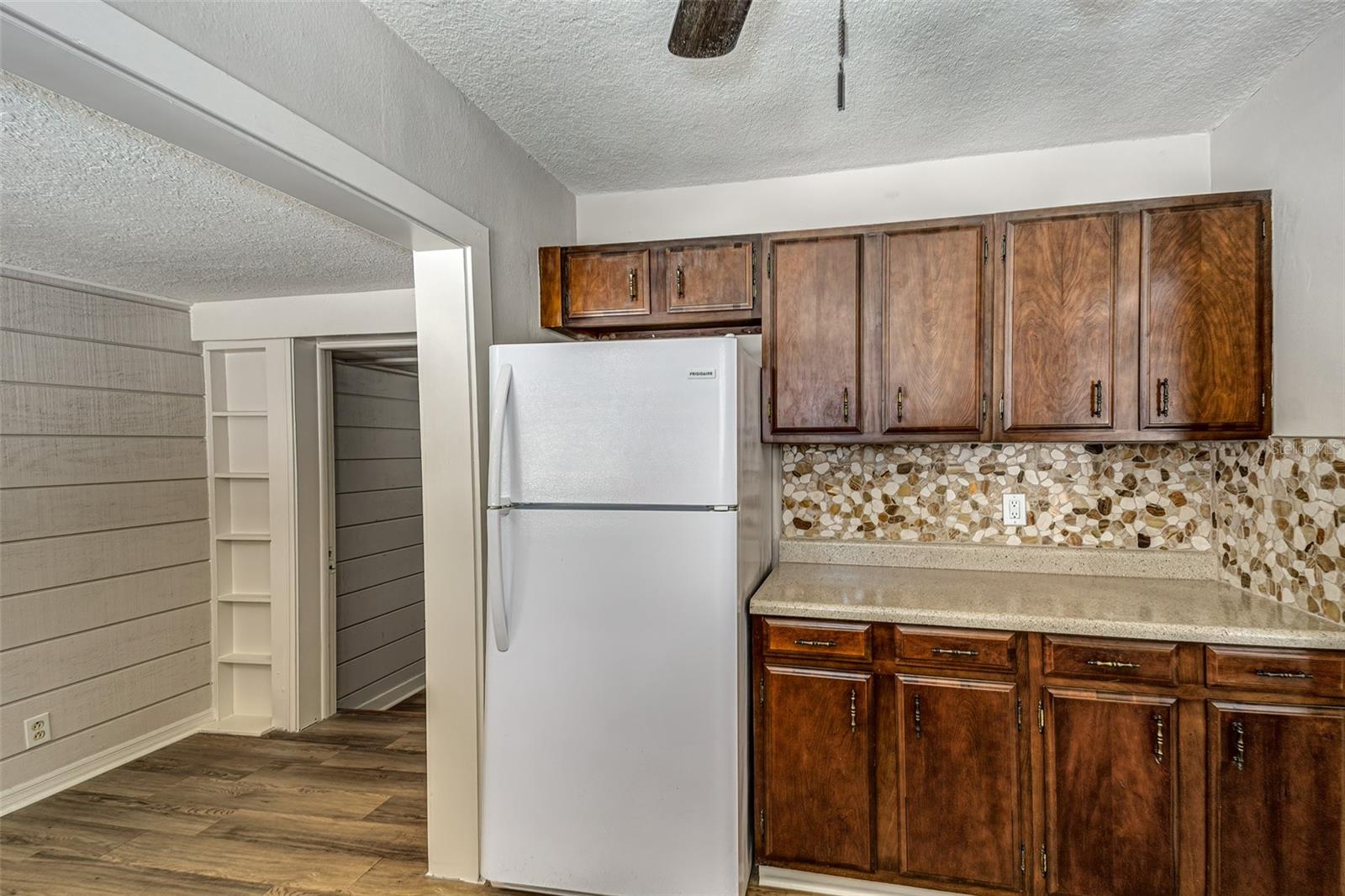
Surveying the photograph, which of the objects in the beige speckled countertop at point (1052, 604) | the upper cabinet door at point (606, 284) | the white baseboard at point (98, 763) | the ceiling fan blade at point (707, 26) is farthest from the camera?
the white baseboard at point (98, 763)

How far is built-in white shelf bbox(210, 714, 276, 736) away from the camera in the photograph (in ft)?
12.5

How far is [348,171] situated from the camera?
5.76 ft

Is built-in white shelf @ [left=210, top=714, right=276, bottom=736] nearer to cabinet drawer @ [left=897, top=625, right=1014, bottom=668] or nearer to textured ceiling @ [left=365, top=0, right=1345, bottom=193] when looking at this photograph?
textured ceiling @ [left=365, top=0, right=1345, bottom=193]

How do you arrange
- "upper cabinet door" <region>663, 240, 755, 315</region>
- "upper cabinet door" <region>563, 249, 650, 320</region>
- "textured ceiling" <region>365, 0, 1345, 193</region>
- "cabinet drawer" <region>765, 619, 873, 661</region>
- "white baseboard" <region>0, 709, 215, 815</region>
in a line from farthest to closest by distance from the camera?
"white baseboard" <region>0, 709, 215, 815</region> → "upper cabinet door" <region>563, 249, 650, 320</region> → "upper cabinet door" <region>663, 240, 755, 315</region> → "cabinet drawer" <region>765, 619, 873, 661</region> → "textured ceiling" <region>365, 0, 1345, 193</region>

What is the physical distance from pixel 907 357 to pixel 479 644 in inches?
67.6

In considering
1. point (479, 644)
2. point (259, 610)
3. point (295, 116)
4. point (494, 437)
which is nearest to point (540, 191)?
point (494, 437)

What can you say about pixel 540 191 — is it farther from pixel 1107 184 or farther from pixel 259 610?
pixel 259 610

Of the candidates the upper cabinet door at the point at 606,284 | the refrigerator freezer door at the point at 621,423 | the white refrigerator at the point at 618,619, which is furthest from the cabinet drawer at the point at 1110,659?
the upper cabinet door at the point at 606,284

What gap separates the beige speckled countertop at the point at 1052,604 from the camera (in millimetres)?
1989

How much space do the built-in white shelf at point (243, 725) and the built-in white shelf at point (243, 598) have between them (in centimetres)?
61

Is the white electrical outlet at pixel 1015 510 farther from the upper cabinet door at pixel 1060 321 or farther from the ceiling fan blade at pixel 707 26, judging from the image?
the ceiling fan blade at pixel 707 26

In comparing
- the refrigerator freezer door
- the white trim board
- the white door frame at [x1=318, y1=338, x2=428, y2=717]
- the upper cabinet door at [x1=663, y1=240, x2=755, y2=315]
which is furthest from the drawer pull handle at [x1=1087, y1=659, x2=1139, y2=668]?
the white door frame at [x1=318, y1=338, x2=428, y2=717]

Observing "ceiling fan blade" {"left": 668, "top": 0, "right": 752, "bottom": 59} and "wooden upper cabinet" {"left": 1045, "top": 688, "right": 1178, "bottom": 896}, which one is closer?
"ceiling fan blade" {"left": 668, "top": 0, "right": 752, "bottom": 59}

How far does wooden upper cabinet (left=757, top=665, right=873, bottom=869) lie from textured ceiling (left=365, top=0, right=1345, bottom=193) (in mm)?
1783
